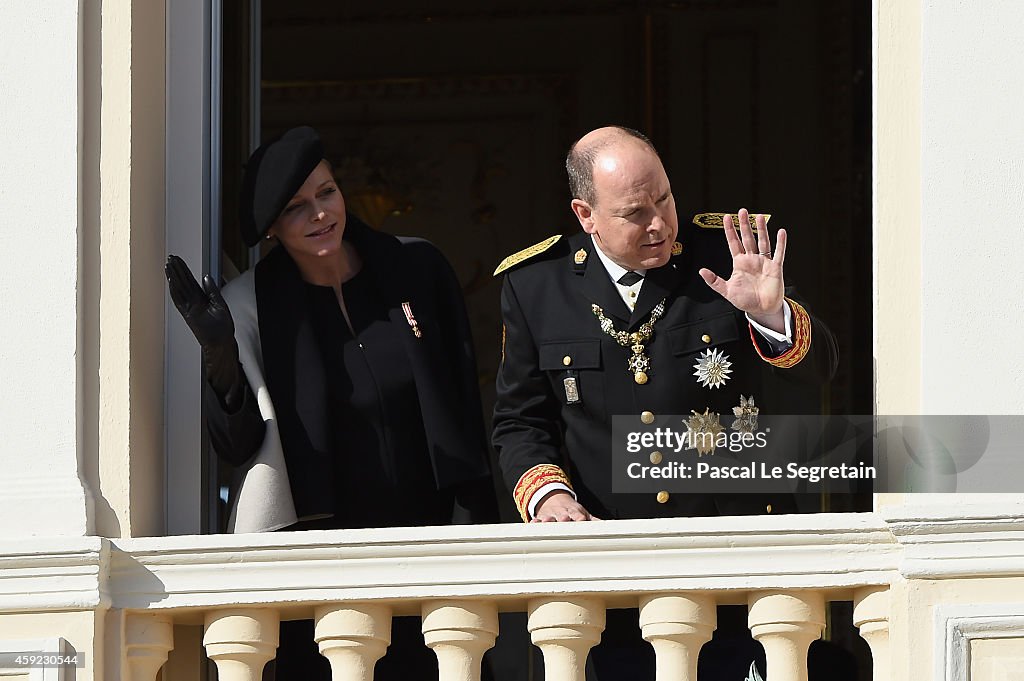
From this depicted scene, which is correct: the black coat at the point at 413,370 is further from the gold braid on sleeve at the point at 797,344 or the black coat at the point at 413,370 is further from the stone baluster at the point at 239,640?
the gold braid on sleeve at the point at 797,344

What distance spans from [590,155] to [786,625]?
1005mm

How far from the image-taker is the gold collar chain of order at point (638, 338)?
394 cm

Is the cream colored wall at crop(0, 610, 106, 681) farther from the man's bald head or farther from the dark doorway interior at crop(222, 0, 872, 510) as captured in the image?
the dark doorway interior at crop(222, 0, 872, 510)

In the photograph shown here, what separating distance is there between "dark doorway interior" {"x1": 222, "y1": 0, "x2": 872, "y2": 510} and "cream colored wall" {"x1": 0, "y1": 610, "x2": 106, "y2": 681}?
414 cm

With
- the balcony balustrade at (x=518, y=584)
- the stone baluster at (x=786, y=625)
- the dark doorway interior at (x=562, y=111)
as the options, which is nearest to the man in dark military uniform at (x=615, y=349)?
the balcony balustrade at (x=518, y=584)

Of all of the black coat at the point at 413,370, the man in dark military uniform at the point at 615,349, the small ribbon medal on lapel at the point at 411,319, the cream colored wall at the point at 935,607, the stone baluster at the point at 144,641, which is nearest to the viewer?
the cream colored wall at the point at 935,607

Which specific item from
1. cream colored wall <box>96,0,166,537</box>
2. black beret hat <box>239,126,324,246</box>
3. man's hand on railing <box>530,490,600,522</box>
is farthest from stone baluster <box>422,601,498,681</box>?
black beret hat <box>239,126,324,246</box>

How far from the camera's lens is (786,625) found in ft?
11.8

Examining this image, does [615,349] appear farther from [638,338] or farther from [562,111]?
[562,111]

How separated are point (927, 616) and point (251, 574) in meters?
1.25

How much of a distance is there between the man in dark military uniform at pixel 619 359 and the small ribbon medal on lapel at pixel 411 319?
184mm

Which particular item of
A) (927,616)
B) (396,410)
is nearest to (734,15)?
(396,410)

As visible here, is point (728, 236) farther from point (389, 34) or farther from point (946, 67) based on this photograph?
point (389, 34)

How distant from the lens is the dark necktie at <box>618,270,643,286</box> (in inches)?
157
